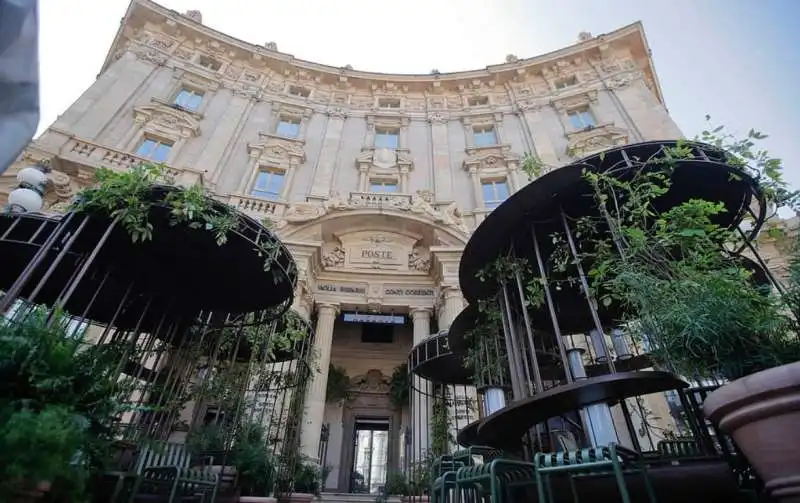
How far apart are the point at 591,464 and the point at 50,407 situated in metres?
2.94

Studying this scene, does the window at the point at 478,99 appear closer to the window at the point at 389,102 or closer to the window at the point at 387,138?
the window at the point at 389,102

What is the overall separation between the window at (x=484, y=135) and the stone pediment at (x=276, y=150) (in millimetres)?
8529

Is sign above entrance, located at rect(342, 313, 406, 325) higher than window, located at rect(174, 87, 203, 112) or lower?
lower

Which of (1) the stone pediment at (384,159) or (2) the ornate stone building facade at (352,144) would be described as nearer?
(2) the ornate stone building facade at (352,144)

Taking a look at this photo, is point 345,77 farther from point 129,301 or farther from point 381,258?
point 129,301

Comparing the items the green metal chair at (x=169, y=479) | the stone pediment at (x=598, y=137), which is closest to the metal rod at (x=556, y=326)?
the green metal chair at (x=169, y=479)

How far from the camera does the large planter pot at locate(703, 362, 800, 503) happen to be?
5.40ft

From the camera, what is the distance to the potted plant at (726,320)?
5.56 ft

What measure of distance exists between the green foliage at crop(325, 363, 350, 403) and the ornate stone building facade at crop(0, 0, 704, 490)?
0.39 meters

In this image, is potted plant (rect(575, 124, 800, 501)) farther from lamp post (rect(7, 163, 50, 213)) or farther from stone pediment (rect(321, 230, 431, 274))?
stone pediment (rect(321, 230, 431, 274))

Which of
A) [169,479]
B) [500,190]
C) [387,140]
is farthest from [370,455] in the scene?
[387,140]

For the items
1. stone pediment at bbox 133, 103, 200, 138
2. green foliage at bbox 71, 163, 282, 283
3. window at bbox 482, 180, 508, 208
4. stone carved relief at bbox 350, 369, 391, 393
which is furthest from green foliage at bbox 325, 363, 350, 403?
stone pediment at bbox 133, 103, 200, 138

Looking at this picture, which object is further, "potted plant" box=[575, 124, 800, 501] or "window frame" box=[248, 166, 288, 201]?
"window frame" box=[248, 166, 288, 201]

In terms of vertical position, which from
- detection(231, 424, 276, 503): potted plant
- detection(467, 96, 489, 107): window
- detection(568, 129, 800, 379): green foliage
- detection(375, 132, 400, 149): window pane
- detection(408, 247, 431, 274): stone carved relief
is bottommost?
detection(231, 424, 276, 503): potted plant
